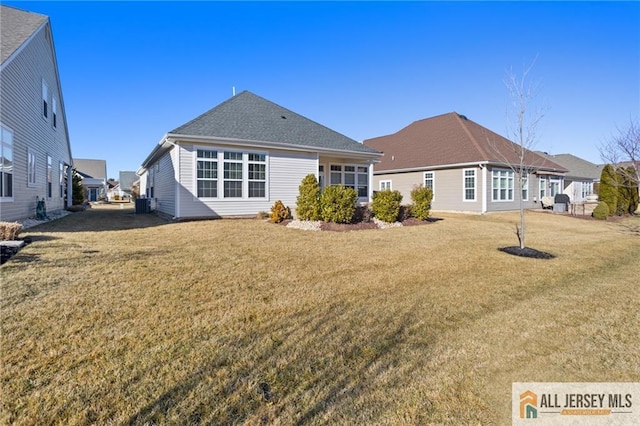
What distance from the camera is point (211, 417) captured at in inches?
79.2

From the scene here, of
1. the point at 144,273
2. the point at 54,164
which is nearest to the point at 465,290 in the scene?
the point at 144,273

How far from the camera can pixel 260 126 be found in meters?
14.9

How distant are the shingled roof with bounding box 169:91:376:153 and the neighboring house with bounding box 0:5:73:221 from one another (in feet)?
15.2

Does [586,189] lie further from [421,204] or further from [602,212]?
[421,204]

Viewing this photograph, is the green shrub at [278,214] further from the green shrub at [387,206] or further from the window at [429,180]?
the window at [429,180]

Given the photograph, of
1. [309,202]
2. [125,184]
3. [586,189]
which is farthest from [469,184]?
[125,184]

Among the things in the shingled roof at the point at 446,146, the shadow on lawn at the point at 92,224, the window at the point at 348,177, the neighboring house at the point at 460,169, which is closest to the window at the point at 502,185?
the neighboring house at the point at 460,169

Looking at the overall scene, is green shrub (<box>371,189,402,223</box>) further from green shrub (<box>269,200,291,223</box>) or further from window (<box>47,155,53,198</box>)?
window (<box>47,155,53,198</box>)

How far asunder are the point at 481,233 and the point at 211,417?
11.3 meters

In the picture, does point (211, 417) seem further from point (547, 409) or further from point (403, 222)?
point (403, 222)

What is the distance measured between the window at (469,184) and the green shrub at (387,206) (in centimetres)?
930

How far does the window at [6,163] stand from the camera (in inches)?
354

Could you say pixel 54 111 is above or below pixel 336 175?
above

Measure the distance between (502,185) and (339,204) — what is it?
14.5 meters
